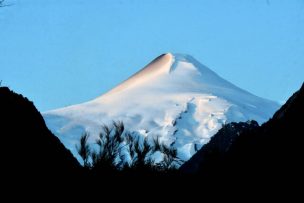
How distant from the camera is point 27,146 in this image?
328 inches

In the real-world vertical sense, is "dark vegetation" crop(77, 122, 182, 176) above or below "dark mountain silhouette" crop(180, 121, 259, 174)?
below

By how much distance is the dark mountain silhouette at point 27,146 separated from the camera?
797cm

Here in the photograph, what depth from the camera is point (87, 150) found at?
559 inches

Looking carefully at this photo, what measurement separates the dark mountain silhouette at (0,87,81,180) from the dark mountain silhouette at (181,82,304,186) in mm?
1781

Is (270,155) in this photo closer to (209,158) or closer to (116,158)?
(209,158)

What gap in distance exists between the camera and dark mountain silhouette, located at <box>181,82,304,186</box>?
842 cm

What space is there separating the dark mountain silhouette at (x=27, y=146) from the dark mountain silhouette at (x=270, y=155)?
70.1 inches

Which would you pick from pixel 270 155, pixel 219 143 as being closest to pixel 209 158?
pixel 270 155

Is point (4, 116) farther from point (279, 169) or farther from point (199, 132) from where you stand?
point (199, 132)

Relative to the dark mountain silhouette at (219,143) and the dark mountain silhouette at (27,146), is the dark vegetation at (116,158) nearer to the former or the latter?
the dark mountain silhouette at (219,143)

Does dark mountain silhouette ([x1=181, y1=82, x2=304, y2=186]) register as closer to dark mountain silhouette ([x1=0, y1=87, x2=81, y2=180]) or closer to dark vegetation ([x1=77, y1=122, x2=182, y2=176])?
dark vegetation ([x1=77, y1=122, x2=182, y2=176])

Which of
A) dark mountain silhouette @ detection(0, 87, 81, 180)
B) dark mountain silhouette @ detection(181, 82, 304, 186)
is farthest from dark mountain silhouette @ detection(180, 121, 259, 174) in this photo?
dark mountain silhouette @ detection(0, 87, 81, 180)

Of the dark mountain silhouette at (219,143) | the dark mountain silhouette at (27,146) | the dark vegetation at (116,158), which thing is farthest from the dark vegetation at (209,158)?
the dark mountain silhouette at (219,143)

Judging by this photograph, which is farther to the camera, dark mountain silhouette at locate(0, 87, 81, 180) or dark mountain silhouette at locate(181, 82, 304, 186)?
dark mountain silhouette at locate(181, 82, 304, 186)
